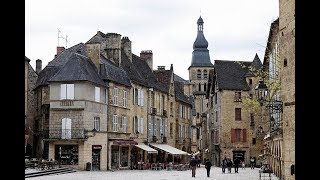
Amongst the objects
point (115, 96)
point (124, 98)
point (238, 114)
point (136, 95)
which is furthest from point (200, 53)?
point (115, 96)

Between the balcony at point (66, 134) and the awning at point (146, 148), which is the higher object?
the balcony at point (66, 134)

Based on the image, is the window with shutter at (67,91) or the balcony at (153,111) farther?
the balcony at (153,111)

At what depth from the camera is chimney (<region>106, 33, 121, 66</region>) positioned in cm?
5047

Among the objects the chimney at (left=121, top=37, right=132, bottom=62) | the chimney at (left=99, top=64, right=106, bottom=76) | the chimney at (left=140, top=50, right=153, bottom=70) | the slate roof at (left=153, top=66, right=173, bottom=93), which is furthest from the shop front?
the chimney at (left=140, top=50, right=153, bottom=70)

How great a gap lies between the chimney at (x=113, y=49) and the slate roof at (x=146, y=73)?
527 cm

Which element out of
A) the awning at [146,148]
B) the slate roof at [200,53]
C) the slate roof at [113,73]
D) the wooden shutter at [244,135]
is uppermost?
the slate roof at [200,53]

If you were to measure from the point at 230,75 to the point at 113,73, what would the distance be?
21.0m

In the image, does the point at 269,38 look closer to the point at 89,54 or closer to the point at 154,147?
the point at 89,54

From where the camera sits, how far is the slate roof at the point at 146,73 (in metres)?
56.6

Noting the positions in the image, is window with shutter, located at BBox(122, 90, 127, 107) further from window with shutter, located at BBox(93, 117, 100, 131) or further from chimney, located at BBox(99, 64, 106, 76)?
window with shutter, located at BBox(93, 117, 100, 131)

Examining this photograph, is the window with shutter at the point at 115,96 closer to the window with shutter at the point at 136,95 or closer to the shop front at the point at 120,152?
the shop front at the point at 120,152

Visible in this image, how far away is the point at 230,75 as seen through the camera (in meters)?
65.0

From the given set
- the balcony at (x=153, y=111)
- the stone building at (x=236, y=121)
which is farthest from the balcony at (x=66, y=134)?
the stone building at (x=236, y=121)
